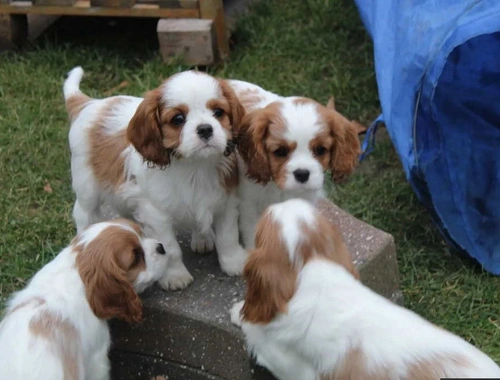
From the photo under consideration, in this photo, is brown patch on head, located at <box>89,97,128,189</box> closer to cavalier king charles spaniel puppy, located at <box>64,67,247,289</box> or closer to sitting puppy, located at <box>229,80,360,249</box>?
cavalier king charles spaniel puppy, located at <box>64,67,247,289</box>

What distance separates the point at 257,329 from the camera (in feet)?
12.5

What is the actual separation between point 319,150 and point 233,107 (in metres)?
0.43

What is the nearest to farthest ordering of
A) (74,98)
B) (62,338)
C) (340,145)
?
(62,338) < (340,145) < (74,98)

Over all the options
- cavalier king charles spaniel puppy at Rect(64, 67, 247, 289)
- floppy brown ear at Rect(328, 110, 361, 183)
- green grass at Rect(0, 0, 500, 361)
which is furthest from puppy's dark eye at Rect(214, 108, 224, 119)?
green grass at Rect(0, 0, 500, 361)

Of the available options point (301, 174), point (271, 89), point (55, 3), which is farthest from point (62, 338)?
point (55, 3)

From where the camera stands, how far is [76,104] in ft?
16.2

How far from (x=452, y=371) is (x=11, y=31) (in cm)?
569

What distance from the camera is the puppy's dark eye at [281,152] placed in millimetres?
4102

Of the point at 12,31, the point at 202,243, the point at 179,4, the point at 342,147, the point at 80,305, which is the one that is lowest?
the point at 202,243

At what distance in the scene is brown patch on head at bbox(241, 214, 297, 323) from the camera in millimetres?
3541

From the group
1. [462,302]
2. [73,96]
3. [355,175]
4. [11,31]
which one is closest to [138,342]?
[73,96]

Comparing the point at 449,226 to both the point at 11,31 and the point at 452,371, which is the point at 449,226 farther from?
the point at 11,31

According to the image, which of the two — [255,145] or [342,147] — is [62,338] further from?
[342,147]

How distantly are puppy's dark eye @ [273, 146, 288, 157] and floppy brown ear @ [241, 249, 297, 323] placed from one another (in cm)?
66
